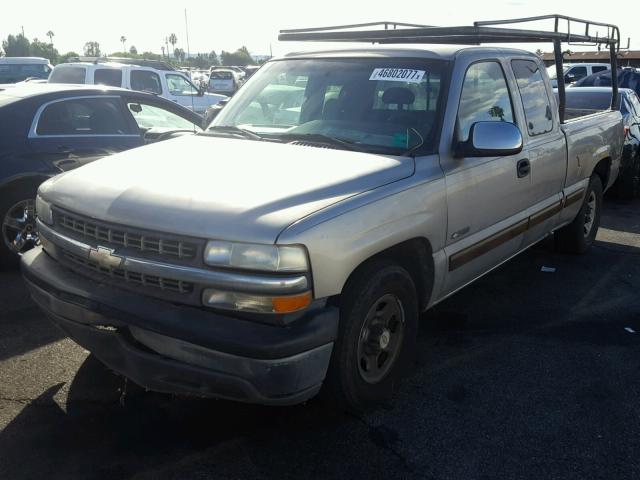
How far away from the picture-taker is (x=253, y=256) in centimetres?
277

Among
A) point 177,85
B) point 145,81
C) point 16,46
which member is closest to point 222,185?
point 145,81

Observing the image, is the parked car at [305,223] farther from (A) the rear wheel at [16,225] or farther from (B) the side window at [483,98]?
(A) the rear wheel at [16,225]

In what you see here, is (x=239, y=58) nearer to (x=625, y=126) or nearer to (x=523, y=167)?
(x=625, y=126)

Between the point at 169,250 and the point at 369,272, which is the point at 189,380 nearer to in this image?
the point at 169,250

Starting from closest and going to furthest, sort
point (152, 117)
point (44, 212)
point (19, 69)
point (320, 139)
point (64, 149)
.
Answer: point (44, 212)
point (320, 139)
point (64, 149)
point (152, 117)
point (19, 69)

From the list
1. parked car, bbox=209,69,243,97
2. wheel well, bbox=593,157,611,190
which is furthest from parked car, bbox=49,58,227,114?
parked car, bbox=209,69,243,97

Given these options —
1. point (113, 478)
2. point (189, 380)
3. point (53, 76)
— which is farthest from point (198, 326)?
point (53, 76)

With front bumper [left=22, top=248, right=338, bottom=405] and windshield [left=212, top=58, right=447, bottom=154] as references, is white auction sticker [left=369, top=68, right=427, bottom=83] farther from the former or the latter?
front bumper [left=22, top=248, right=338, bottom=405]

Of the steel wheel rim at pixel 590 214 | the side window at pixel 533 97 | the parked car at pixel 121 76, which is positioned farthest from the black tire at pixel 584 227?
the parked car at pixel 121 76

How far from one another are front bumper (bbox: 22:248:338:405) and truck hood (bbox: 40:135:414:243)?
363 mm

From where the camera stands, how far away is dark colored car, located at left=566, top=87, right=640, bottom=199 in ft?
Result: 28.9

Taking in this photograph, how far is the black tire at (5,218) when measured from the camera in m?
5.53

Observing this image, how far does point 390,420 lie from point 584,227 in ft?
12.6

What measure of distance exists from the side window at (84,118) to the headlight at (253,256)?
3651mm
